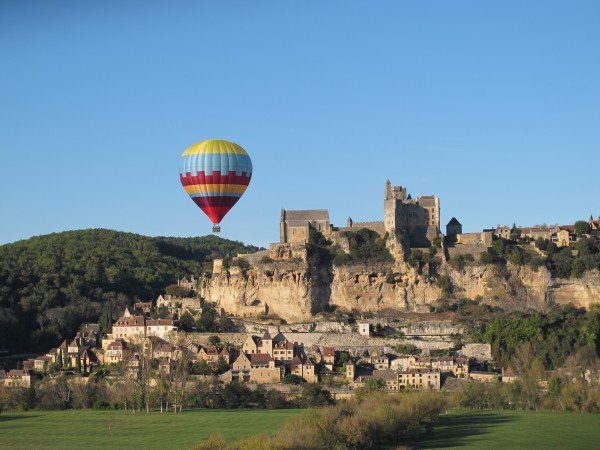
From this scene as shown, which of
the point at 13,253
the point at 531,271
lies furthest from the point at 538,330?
the point at 13,253

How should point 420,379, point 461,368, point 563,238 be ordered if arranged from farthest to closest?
point 563,238 → point 461,368 → point 420,379

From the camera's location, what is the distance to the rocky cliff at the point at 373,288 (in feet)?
228

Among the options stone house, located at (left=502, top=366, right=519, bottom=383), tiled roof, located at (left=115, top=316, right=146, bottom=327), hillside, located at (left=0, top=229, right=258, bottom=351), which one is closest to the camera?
stone house, located at (left=502, top=366, right=519, bottom=383)

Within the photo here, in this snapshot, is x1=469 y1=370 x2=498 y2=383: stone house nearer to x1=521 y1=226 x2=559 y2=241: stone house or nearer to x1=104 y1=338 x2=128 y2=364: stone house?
x1=521 y1=226 x2=559 y2=241: stone house

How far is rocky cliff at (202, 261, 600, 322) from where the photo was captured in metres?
69.5

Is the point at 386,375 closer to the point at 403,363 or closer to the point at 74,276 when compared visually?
the point at 403,363

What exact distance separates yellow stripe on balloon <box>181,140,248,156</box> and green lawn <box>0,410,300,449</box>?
11853 millimetres

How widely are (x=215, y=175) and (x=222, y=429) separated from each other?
10.9 meters

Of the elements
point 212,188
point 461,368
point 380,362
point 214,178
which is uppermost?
point 214,178

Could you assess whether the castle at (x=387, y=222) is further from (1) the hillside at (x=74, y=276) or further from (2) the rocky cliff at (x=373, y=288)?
(1) the hillside at (x=74, y=276)

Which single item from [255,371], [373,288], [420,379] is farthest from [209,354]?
[420,379]

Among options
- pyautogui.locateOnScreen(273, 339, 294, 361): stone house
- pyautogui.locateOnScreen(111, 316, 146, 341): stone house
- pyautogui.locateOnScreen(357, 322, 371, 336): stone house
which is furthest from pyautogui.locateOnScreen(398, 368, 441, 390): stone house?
pyautogui.locateOnScreen(111, 316, 146, 341): stone house

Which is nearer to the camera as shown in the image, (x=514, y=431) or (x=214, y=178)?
(x=514, y=431)

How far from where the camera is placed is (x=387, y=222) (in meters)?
72.3
